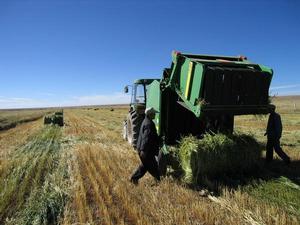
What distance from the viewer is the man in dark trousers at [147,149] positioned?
633 centimetres

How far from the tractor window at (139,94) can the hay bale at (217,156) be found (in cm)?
418

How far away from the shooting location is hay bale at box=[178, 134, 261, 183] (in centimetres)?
630

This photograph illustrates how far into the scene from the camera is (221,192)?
18.7 ft

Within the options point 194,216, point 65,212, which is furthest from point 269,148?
point 65,212

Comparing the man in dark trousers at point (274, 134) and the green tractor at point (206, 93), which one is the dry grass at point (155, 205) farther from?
the man in dark trousers at point (274, 134)

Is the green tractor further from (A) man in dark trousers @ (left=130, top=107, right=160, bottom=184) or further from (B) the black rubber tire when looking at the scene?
(A) man in dark trousers @ (left=130, top=107, right=160, bottom=184)

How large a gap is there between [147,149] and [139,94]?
483 cm

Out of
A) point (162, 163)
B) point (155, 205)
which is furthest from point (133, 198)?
point (162, 163)

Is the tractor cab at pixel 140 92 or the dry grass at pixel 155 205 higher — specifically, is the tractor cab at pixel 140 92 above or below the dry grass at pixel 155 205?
above

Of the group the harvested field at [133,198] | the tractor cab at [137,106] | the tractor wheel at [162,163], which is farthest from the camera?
the tractor cab at [137,106]

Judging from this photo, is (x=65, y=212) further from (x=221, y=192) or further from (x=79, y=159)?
(x=79, y=159)

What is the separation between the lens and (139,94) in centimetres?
1090

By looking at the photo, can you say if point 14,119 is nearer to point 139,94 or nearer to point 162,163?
point 139,94

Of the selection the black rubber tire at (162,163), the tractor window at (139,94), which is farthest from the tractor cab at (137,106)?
the black rubber tire at (162,163)
